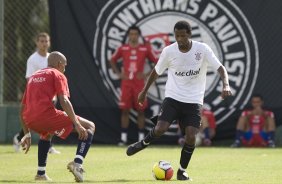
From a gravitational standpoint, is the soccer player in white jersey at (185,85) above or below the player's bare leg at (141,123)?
above

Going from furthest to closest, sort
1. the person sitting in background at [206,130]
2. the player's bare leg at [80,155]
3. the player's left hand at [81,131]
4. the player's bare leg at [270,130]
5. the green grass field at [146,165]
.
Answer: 1. the person sitting in background at [206,130]
2. the player's bare leg at [270,130]
3. the green grass field at [146,165]
4. the player's bare leg at [80,155]
5. the player's left hand at [81,131]

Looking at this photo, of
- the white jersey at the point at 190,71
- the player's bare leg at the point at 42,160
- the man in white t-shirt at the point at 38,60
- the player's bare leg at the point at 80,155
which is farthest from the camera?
the man in white t-shirt at the point at 38,60

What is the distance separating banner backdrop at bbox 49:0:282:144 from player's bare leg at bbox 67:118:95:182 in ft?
23.3

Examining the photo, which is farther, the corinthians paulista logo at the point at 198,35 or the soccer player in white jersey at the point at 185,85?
the corinthians paulista logo at the point at 198,35

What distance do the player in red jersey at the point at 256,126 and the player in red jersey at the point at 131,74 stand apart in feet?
6.65

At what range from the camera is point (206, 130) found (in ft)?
54.6

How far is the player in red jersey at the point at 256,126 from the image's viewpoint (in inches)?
645

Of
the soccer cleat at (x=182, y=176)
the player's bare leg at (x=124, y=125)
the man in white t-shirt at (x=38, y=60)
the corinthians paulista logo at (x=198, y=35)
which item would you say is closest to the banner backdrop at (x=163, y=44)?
the corinthians paulista logo at (x=198, y=35)

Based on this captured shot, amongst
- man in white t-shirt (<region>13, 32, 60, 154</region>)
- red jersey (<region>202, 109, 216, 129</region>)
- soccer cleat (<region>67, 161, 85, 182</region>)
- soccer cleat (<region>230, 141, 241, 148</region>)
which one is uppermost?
man in white t-shirt (<region>13, 32, 60, 154</region>)

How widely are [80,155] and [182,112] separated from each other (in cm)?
151

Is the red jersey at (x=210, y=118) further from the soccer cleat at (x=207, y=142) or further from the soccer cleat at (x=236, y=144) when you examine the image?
the soccer cleat at (x=236, y=144)

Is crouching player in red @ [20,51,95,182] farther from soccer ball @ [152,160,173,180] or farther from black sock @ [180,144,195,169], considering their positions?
black sock @ [180,144,195,169]

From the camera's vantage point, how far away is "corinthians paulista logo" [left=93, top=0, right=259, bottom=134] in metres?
16.6

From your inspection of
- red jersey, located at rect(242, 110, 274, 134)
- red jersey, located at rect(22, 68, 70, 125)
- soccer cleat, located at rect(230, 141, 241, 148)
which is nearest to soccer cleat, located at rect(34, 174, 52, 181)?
red jersey, located at rect(22, 68, 70, 125)
